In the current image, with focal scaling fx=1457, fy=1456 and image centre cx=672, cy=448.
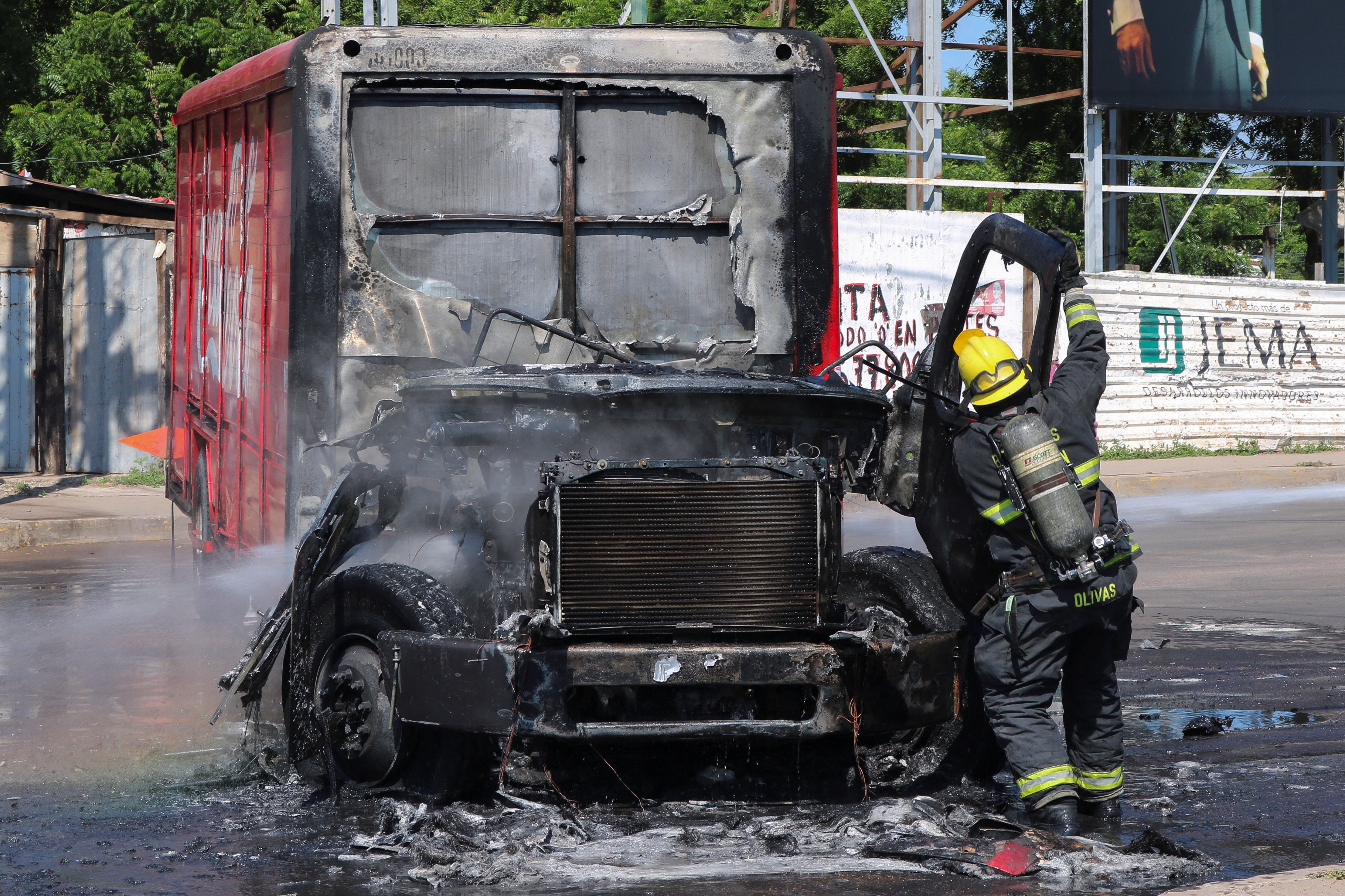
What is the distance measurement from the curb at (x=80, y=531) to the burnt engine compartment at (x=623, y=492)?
25.3 ft

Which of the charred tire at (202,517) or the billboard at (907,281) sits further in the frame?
the billboard at (907,281)

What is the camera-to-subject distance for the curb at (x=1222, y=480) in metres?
15.3

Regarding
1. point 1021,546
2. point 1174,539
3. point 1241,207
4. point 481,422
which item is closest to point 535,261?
point 481,422

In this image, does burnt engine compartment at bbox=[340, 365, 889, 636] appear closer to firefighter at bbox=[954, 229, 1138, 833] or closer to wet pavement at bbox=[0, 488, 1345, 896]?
firefighter at bbox=[954, 229, 1138, 833]

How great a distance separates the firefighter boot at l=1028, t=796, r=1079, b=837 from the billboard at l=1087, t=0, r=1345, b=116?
15920 millimetres

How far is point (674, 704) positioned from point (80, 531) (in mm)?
9313

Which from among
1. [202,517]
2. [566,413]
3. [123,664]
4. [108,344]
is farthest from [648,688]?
[108,344]

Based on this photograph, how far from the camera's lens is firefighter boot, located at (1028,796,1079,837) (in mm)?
4715

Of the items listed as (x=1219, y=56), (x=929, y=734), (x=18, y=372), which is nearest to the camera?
(x=929, y=734)

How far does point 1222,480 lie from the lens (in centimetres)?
1580

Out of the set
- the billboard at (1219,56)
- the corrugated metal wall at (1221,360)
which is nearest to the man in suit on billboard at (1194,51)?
the billboard at (1219,56)

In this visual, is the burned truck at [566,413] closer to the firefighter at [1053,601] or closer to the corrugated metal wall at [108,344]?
the firefighter at [1053,601]

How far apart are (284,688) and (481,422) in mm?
1257

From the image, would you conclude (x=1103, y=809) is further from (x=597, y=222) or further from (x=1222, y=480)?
(x=1222, y=480)
